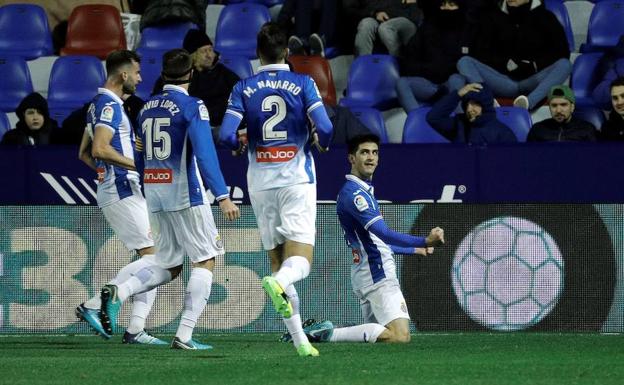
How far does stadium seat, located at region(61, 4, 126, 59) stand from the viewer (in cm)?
1548

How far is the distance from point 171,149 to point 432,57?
6.05 m

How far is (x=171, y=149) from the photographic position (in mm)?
8477

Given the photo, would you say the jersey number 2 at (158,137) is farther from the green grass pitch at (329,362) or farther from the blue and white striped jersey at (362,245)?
the blue and white striped jersey at (362,245)

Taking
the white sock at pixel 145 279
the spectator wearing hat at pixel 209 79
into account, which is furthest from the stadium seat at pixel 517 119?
the white sock at pixel 145 279

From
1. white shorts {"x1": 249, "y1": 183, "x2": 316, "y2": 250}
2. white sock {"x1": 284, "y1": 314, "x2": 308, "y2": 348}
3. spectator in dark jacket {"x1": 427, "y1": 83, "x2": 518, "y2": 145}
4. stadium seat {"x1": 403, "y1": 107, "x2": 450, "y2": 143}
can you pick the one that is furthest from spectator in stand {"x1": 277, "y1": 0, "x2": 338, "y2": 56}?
white sock {"x1": 284, "y1": 314, "x2": 308, "y2": 348}

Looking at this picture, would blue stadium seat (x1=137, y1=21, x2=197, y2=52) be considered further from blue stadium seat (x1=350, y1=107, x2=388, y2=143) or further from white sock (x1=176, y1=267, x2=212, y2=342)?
white sock (x1=176, y1=267, x2=212, y2=342)

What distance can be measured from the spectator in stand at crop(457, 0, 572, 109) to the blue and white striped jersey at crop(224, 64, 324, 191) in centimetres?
581

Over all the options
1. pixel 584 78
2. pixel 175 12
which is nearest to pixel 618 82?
pixel 584 78

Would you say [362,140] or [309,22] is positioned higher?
[309,22]

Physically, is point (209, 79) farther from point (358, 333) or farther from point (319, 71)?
point (358, 333)

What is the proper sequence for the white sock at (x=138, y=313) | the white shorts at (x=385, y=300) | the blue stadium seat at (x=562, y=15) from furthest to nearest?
the blue stadium seat at (x=562, y=15) < the white shorts at (x=385, y=300) < the white sock at (x=138, y=313)

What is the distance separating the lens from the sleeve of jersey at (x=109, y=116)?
9.15 metres

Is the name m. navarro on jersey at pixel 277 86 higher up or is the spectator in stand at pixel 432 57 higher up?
the spectator in stand at pixel 432 57

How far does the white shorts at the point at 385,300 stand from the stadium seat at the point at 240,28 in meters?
6.31
